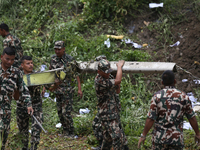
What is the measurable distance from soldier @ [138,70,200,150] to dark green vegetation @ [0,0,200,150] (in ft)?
7.49

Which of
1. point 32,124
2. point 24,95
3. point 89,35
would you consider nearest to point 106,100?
point 24,95

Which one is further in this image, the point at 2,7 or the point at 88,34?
the point at 2,7

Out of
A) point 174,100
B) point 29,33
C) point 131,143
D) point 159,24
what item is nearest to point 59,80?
point 131,143

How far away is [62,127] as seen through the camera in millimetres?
6926

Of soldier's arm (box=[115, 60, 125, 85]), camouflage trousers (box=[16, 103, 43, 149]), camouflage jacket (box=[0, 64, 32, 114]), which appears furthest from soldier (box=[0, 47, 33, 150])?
soldier's arm (box=[115, 60, 125, 85])

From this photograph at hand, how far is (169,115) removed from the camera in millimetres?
3781

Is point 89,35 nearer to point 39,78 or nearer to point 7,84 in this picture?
point 39,78

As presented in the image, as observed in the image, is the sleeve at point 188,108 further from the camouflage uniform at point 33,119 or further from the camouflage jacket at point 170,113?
the camouflage uniform at point 33,119

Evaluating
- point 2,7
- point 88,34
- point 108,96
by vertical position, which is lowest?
point 108,96

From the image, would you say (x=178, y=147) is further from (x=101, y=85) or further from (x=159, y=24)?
(x=159, y=24)

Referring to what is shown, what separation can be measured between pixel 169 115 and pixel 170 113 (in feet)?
0.10

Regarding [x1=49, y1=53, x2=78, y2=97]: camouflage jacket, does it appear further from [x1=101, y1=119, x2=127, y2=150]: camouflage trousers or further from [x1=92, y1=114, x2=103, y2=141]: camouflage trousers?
[x1=101, y1=119, x2=127, y2=150]: camouflage trousers

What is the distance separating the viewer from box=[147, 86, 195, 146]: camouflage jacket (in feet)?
12.4

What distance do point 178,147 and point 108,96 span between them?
5.28 feet
